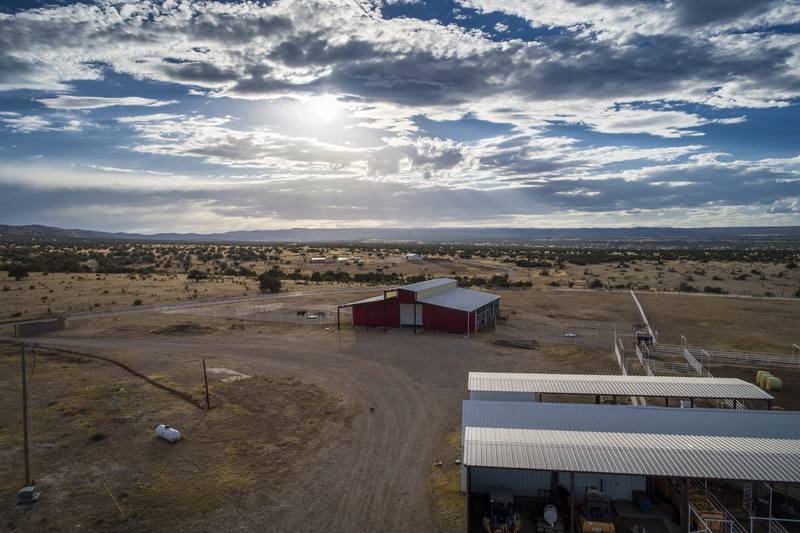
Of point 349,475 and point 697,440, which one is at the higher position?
point 697,440

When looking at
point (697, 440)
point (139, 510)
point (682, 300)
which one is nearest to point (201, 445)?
point (139, 510)

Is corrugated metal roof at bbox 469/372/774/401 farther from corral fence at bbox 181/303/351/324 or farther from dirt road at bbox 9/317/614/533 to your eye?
corral fence at bbox 181/303/351/324

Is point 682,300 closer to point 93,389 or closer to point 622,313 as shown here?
point 622,313

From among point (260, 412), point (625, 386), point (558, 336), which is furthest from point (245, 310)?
point (625, 386)

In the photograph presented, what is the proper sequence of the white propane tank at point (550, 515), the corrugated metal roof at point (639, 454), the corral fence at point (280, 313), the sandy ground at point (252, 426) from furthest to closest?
the corral fence at point (280, 313)
the sandy ground at point (252, 426)
the white propane tank at point (550, 515)
the corrugated metal roof at point (639, 454)

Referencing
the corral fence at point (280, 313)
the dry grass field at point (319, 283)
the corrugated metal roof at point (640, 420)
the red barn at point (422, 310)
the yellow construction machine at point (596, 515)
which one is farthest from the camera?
the dry grass field at point (319, 283)

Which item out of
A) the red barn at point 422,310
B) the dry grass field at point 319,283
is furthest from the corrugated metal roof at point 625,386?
the dry grass field at point 319,283

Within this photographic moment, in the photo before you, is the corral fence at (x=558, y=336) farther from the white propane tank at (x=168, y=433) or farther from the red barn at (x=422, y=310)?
the white propane tank at (x=168, y=433)
